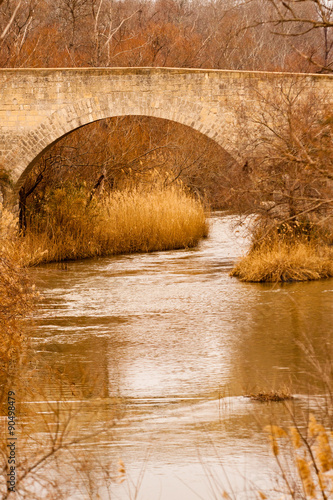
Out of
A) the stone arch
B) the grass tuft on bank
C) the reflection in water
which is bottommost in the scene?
the reflection in water

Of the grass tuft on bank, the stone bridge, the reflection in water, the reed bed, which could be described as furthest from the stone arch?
the grass tuft on bank

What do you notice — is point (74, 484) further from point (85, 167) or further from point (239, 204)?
point (85, 167)

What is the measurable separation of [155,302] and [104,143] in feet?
29.5

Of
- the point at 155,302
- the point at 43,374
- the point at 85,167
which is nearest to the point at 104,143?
the point at 85,167

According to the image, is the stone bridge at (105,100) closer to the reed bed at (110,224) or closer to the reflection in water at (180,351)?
the reed bed at (110,224)

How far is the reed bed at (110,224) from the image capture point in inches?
707

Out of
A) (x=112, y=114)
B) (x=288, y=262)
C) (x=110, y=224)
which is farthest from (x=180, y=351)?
(x=112, y=114)

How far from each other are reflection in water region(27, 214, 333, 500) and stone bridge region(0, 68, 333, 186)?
2.66 metres

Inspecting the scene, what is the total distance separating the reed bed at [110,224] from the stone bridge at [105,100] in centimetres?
120

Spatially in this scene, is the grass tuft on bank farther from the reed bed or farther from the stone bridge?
the reed bed

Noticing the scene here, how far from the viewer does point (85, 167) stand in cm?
2073

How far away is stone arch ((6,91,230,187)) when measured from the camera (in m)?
17.6

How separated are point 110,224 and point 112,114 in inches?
90.8

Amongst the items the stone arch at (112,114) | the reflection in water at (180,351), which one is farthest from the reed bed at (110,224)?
the stone arch at (112,114)
